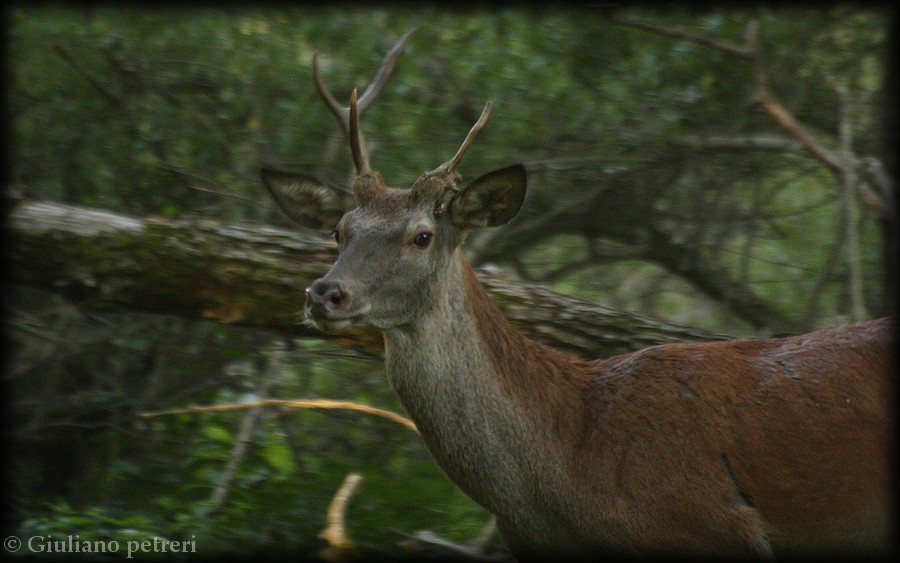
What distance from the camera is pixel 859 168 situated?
6973 millimetres

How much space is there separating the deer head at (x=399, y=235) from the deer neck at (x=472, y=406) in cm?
12

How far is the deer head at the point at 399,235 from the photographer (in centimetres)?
390

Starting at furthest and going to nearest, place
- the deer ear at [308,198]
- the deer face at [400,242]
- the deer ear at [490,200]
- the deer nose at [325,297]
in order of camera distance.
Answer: the deer ear at [308,198] → the deer ear at [490,200] → the deer face at [400,242] → the deer nose at [325,297]

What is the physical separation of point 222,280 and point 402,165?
7.81ft

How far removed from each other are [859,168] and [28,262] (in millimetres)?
5237

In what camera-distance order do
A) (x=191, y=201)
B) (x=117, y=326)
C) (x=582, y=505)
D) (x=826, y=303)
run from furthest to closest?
(x=826, y=303) → (x=191, y=201) → (x=117, y=326) → (x=582, y=505)

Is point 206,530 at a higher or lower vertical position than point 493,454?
lower

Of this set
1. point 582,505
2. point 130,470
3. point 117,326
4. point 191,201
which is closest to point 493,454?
point 582,505

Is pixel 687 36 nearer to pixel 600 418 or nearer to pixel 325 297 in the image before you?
pixel 600 418

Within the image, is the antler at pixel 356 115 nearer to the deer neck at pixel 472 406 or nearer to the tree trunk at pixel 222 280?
the deer neck at pixel 472 406

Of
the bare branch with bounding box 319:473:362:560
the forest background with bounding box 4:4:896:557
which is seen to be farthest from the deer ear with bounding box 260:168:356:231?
the forest background with bounding box 4:4:896:557

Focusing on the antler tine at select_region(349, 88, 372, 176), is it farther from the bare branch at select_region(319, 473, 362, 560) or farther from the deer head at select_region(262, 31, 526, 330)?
the bare branch at select_region(319, 473, 362, 560)

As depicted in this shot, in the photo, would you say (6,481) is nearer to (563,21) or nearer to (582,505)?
(582,505)

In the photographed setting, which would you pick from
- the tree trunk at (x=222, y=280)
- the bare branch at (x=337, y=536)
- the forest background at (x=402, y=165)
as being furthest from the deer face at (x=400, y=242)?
the forest background at (x=402, y=165)
